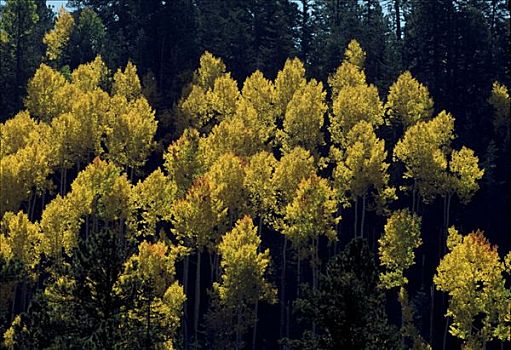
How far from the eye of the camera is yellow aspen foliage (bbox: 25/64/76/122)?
71.4 m

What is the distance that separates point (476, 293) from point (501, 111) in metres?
32.5

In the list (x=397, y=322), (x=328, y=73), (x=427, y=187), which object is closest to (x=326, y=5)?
(x=328, y=73)

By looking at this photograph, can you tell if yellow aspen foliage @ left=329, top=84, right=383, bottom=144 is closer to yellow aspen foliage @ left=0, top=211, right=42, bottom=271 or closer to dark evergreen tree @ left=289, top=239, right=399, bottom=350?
yellow aspen foliage @ left=0, top=211, right=42, bottom=271

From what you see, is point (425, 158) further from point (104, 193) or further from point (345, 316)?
point (345, 316)

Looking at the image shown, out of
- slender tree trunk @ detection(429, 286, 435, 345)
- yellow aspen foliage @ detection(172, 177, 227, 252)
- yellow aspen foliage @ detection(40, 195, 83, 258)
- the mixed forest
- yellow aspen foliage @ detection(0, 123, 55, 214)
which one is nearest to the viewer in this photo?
the mixed forest

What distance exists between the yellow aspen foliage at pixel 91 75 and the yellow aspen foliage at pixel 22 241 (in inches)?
1169

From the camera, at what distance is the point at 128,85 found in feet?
251

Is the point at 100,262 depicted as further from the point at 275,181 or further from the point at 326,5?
the point at 326,5

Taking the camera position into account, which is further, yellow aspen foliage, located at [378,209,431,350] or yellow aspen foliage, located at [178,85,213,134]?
yellow aspen foliage, located at [178,85,213,134]

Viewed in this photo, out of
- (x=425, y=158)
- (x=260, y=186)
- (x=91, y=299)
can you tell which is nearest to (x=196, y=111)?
(x=260, y=186)

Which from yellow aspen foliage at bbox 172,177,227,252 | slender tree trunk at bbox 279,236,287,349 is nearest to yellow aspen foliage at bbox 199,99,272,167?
yellow aspen foliage at bbox 172,177,227,252

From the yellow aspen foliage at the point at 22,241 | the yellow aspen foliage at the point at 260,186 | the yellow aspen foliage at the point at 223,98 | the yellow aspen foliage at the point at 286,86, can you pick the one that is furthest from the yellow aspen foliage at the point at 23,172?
the yellow aspen foliage at the point at 286,86

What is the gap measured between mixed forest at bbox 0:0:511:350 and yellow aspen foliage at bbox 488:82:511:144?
0.73 feet

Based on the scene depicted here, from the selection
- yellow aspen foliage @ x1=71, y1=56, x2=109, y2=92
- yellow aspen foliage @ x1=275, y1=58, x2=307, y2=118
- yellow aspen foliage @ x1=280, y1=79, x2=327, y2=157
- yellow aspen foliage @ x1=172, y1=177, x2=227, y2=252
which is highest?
yellow aspen foliage @ x1=71, y1=56, x2=109, y2=92
